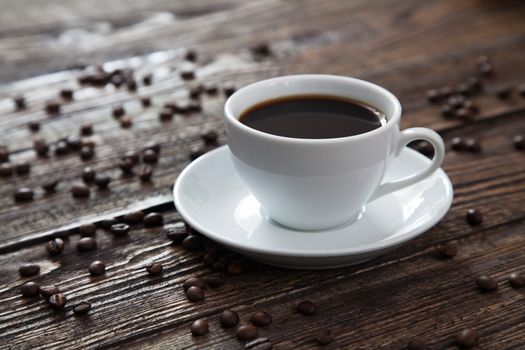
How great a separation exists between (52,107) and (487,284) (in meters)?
1.16

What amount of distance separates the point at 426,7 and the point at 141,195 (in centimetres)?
138

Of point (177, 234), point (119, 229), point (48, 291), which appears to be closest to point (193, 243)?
point (177, 234)

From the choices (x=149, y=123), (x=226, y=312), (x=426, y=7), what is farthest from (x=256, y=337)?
(x=426, y=7)

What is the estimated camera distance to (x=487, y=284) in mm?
1118

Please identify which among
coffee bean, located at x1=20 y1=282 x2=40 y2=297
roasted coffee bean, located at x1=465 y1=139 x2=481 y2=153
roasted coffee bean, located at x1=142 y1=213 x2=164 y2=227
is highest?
coffee bean, located at x1=20 y1=282 x2=40 y2=297

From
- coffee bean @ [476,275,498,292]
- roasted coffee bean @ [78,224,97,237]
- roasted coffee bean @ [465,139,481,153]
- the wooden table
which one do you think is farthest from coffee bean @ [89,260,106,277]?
roasted coffee bean @ [465,139,481,153]

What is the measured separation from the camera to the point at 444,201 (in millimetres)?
1204

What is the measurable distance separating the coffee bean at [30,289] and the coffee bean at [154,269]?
0.18 metres

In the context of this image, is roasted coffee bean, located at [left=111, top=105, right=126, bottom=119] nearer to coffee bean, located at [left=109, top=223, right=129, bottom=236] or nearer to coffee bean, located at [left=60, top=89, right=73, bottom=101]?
coffee bean, located at [left=60, top=89, right=73, bottom=101]

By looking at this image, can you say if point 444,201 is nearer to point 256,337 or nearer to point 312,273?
point 312,273

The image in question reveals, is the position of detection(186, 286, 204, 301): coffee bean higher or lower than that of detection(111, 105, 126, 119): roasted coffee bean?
lower

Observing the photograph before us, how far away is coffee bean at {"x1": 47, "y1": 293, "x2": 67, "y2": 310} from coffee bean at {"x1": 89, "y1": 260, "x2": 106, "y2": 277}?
76 millimetres

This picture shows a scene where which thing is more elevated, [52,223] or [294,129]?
[294,129]

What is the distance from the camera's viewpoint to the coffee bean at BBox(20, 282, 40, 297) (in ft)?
3.73
